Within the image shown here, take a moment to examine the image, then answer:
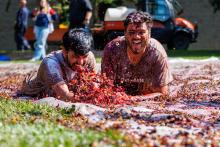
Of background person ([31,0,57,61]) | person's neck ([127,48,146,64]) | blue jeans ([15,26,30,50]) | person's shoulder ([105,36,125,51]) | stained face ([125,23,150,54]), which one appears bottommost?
blue jeans ([15,26,30,50])

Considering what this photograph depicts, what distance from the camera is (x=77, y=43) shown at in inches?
342

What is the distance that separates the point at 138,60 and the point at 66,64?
1151 mm

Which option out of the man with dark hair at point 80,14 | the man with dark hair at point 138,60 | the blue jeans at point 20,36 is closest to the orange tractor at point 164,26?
the blue jeans at point 20,36

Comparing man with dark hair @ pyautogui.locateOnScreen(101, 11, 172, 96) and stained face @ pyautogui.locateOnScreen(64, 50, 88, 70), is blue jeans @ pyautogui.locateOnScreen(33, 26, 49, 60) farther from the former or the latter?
stained face @ pyautogui.locateOnScreen(64, 50, 88, 70)

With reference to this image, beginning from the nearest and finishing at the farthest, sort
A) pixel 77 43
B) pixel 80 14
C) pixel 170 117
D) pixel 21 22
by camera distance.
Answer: pixel 170 117 → pixel 77 43 → pixel 80 14 → pixel 21 22

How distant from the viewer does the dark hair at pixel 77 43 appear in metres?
8.71

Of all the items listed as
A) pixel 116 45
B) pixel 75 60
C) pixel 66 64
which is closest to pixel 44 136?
pixel 75 60

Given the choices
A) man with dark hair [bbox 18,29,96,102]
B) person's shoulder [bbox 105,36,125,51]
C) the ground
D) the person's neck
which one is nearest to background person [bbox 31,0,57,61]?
the ground

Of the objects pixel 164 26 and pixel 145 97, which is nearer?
pixel 145 97

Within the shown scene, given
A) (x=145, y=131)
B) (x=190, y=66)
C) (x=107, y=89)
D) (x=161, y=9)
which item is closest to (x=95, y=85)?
(x=107, y=89)

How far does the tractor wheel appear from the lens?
102ft

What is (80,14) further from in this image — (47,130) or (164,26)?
(164,26)

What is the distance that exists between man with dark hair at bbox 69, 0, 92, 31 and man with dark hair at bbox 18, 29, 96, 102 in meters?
8.34

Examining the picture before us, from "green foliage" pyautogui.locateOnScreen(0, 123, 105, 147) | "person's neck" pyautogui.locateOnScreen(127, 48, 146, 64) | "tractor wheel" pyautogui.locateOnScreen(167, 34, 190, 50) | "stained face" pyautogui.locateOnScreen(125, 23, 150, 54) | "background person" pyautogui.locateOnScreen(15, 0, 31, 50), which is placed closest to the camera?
"green foliage" pyautogui.locateOnScreen(0, 123, 105, 147)
